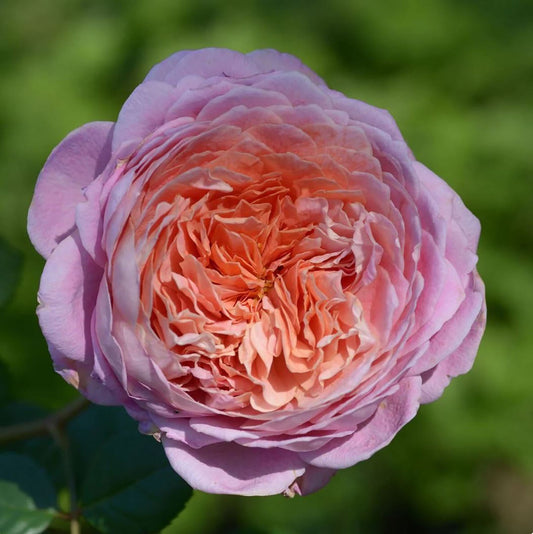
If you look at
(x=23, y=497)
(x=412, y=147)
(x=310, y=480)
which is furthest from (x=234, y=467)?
(x=412, y=147)

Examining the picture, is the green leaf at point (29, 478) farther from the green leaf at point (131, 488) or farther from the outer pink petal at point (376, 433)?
the outer pink petal at point (376, 433)

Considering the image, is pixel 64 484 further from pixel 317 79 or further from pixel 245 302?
pixel 317 79

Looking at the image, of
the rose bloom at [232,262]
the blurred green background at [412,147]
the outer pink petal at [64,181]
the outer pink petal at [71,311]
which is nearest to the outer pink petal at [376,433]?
the rose bloom at [232,262]

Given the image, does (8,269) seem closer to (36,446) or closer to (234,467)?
(36,446)

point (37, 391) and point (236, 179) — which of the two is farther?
point (37, 391)

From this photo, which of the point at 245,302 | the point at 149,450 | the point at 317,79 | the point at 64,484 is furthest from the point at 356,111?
the point at 64,484
